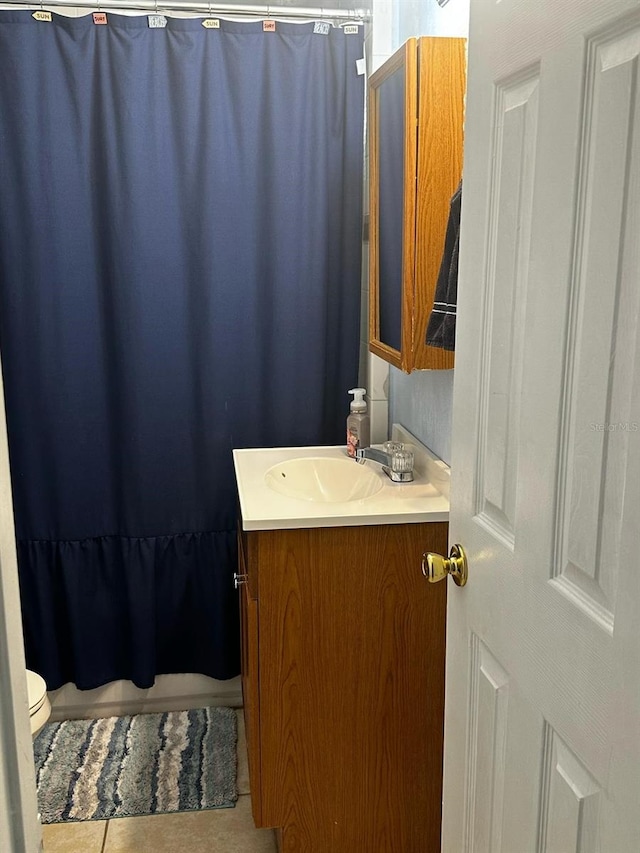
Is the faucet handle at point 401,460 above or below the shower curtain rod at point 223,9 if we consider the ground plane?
below

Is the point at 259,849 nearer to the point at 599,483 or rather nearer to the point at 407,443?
the point at 407,443

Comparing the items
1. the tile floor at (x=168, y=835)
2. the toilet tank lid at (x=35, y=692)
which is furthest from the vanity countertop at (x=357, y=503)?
the tile floor at (x=168, y=835)

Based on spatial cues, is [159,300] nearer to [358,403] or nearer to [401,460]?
[358,403]

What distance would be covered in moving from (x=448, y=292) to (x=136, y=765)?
1.70 m

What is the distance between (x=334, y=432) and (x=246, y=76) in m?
1.09

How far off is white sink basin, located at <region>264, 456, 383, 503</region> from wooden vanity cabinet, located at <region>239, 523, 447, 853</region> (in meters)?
0.36

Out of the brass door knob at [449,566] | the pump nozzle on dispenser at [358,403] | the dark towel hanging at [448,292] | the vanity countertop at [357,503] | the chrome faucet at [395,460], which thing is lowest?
the vanity countertop at [357,503]

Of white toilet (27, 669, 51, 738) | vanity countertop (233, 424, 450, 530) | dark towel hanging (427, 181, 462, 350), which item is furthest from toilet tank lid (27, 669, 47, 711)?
dark towel hanging (427, 181, 462, 350)

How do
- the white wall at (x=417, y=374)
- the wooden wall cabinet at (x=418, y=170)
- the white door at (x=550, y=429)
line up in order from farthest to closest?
the white wall at (x=417, y=374)
the wooden wall cabinet at (x=418, y=170)
the white door at (x=550, y=429)

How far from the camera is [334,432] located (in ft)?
9.05

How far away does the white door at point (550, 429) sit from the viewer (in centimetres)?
87

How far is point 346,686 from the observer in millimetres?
1967

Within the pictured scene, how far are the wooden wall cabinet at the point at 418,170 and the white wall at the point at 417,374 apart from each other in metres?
0.13

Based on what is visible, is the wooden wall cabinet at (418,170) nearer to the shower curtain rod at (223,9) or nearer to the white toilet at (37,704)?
the shower curtain rod at (223,9)
